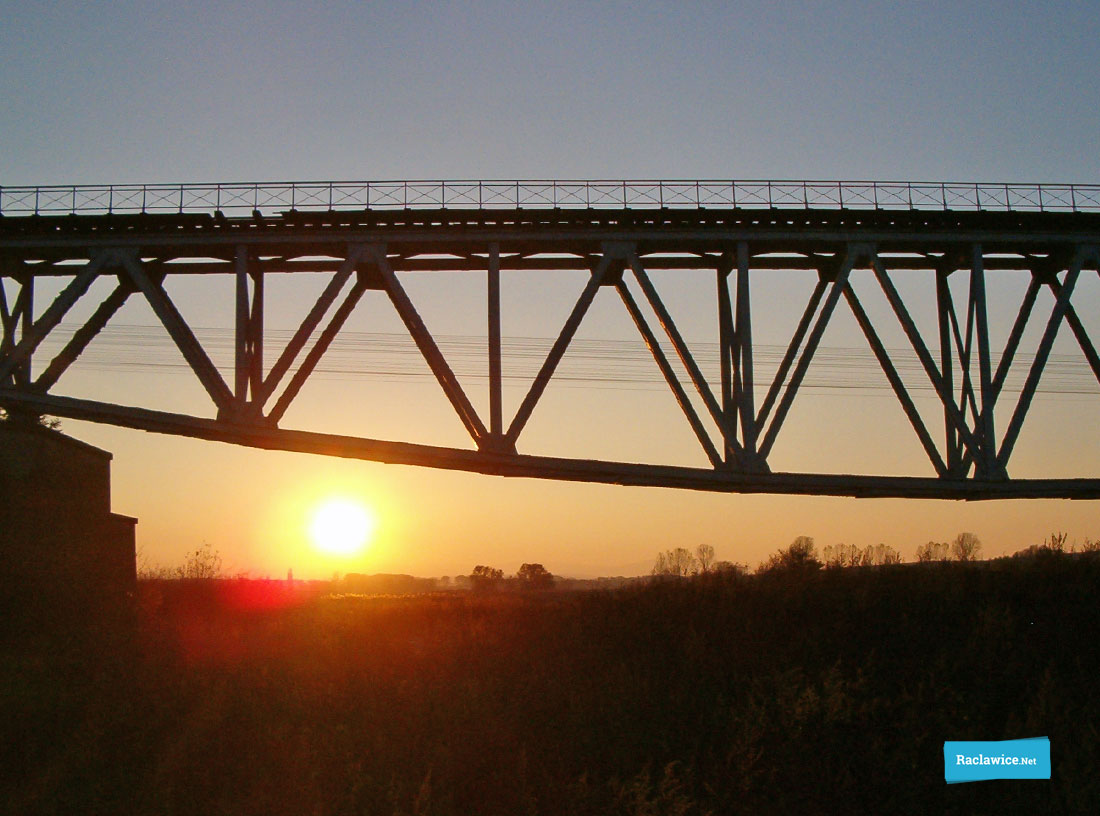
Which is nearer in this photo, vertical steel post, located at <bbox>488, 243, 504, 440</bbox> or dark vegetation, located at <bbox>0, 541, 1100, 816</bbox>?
dark vegetation, located at <bbox>0, 541, 1100, 816</bbox>

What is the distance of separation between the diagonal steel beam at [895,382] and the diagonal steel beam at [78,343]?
56.4 feet

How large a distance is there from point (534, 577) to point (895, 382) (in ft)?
130

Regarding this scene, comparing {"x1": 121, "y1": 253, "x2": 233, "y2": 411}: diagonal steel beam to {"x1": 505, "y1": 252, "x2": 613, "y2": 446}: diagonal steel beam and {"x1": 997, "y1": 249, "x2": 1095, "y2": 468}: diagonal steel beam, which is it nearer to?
{"x1": 505, "y1": 252, "x2": 613, "y2": 446}: diagonal steel beam

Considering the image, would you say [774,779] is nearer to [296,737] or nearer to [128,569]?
[296,737]

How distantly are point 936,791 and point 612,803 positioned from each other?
5669mm

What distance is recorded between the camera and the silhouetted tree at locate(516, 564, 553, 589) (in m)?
51.3

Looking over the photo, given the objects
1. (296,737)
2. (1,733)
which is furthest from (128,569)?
(296,737)

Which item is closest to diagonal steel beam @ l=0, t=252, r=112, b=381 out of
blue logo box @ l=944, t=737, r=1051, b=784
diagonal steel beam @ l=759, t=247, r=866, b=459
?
diagonal steel beam @ l=759, t=247, r=866, b=459

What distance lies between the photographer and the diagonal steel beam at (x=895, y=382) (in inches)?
947

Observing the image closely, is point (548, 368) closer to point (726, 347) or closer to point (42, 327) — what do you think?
point (726, 347)

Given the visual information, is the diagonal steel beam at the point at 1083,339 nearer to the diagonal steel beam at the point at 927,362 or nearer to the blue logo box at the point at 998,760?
the diagonal steel beam at the point at 927,362

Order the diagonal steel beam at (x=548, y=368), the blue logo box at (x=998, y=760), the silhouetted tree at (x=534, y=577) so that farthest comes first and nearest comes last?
the silhouetted tree at (x=534, y=577) < the diagonal steel beam at (x=548, y=368) < the blue logo box at (x=998, y=760)

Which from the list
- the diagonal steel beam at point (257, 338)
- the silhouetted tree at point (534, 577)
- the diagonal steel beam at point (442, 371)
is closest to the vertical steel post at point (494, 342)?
the diagonal steel beam at point (442, 371)

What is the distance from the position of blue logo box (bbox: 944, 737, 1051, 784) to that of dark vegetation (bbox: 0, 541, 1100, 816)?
9.7 inches
